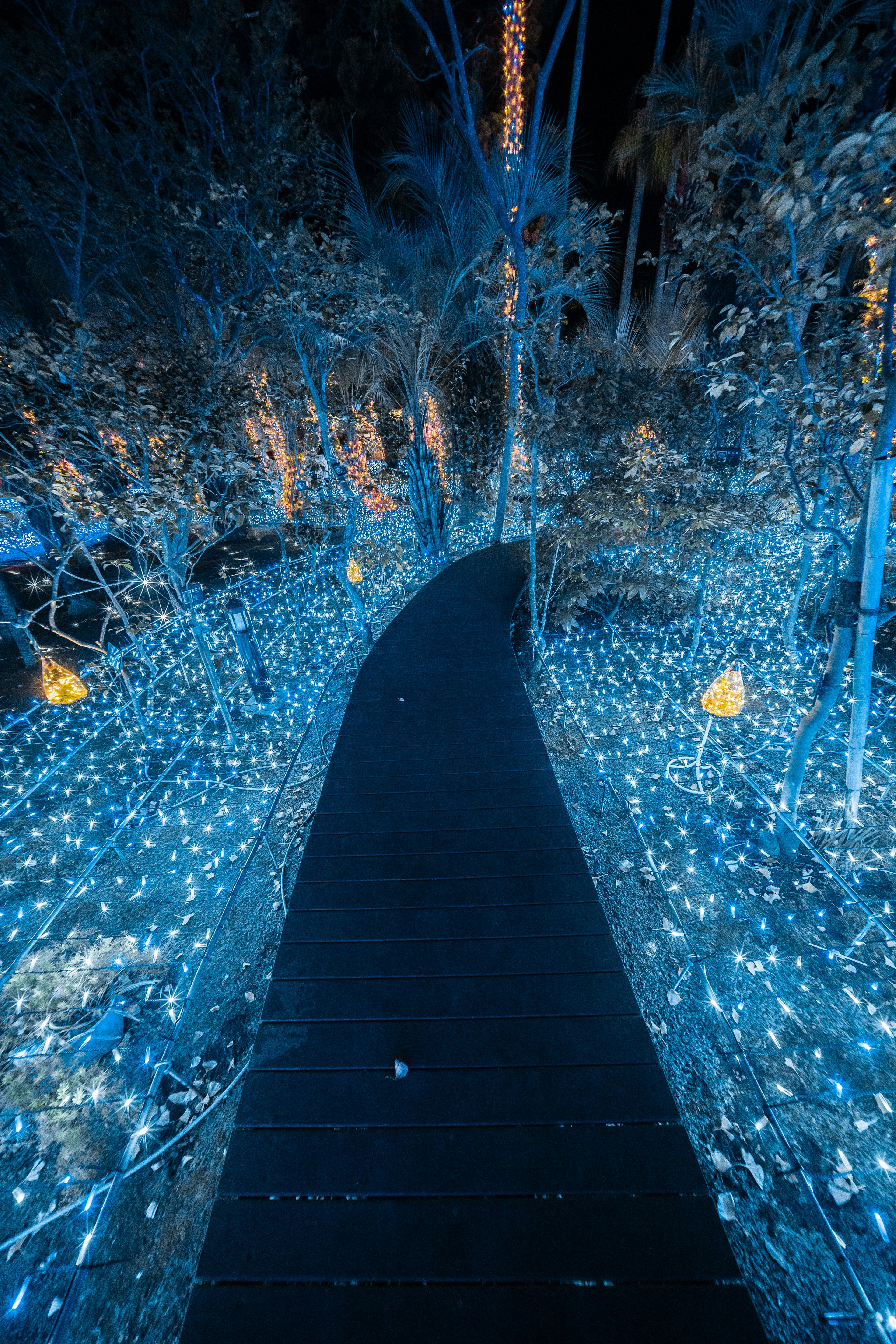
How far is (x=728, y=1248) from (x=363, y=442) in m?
21.1

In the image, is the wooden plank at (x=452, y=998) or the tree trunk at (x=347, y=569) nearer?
the wooden plank at (x=452, y=998)

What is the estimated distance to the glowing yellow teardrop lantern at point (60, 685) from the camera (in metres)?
5.30

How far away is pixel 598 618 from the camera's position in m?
11.4

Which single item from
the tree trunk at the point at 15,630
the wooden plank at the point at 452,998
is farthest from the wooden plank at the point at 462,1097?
the tree trunk at the point at 15,630

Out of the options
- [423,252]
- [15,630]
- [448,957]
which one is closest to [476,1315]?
[448,957]

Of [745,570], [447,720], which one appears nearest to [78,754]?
[447,720]

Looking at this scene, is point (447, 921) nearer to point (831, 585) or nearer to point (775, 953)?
point (775, 953)

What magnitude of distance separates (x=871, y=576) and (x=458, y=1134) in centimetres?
510

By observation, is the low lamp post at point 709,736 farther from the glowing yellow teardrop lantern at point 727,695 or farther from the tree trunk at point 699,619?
the tree trunk at point 699,619

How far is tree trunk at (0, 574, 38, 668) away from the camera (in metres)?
9.59

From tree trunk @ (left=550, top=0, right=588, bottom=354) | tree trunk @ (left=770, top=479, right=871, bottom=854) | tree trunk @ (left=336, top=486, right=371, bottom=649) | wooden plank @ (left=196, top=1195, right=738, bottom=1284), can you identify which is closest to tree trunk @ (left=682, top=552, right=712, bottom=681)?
tree trunk @ (left=770, top=479, right=871, bottom=854)

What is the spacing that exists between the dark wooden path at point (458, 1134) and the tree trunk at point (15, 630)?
992 centimetres

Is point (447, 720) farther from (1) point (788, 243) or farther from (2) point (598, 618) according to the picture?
(2) point (598, 618)

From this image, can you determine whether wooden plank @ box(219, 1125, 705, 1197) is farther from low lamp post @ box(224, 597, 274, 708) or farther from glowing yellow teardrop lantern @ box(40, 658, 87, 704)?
low lamp post @ box(224, 597, 274, 708)
